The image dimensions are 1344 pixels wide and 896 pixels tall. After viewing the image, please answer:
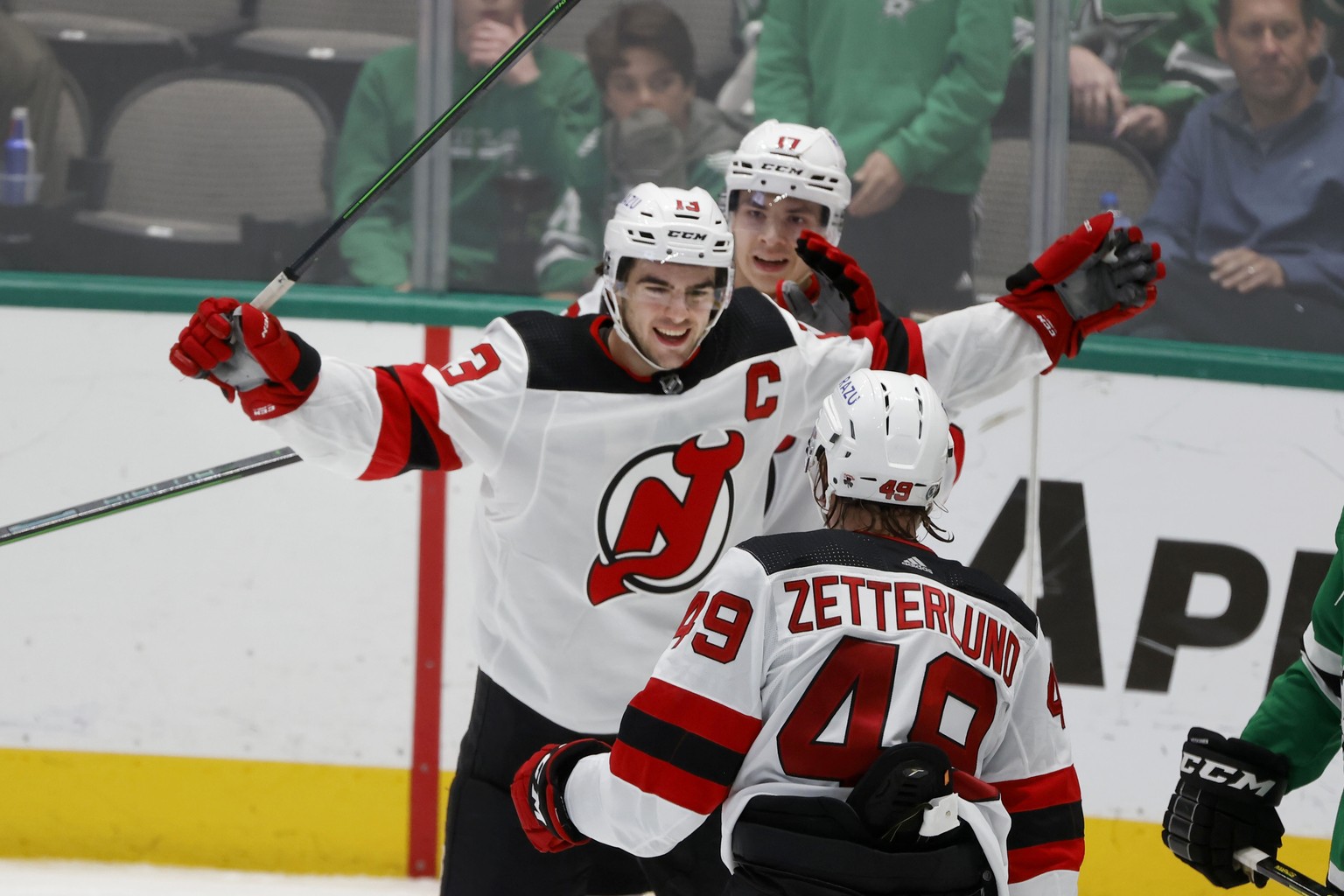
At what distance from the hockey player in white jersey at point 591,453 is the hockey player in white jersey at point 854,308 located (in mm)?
79

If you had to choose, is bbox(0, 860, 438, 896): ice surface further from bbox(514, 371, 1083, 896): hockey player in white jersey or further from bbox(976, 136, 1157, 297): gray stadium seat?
bbox(514, 371, 1083, 896): hockey player in white jersey

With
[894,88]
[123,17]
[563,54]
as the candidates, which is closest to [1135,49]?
[894,88]

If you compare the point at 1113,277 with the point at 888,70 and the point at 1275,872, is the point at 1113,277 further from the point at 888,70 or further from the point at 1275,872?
the point at 888,70

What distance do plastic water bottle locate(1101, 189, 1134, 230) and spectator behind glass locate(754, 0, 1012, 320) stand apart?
29cm

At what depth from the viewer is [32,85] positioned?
3861mm

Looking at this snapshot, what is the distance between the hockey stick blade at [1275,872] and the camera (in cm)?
217

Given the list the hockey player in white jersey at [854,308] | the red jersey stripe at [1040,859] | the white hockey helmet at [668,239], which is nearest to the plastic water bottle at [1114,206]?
the hockey player in white jersey at [854,308]

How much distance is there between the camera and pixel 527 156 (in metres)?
3.85

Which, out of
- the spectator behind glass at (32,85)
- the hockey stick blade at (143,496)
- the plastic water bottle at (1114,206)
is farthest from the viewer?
the spectator behind glass at (32,85)

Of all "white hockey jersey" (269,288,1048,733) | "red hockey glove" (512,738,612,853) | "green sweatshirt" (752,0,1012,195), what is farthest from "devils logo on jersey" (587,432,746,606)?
"green sweatshirt" (752,0,1012,195)

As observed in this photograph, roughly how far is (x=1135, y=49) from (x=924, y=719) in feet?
7.77

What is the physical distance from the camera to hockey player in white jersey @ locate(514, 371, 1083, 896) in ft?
5.71

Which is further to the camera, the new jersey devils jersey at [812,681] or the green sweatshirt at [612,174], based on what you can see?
the green sweatshirt at [612,174]

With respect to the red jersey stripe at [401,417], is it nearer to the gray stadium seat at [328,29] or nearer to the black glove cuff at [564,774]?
the black glove cuff at [564,774]
